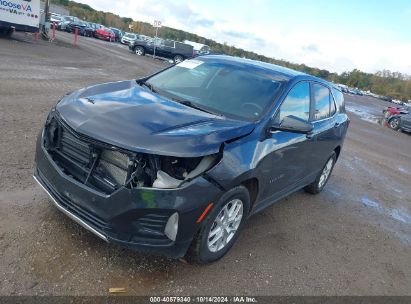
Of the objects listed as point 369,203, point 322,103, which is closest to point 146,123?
point 322,103

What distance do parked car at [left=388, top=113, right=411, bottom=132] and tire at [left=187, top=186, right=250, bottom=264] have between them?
20101mm

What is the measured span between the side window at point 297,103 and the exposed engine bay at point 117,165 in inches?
52.7

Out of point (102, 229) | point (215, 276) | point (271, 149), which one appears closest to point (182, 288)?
point (215, 276)

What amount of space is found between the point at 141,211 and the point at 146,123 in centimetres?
77

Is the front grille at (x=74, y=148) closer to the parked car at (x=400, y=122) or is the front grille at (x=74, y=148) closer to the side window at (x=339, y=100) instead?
the side window at (x=339, y=100)

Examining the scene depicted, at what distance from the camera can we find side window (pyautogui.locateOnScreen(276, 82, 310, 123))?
4227 mm

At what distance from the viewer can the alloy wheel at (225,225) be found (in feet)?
11.5

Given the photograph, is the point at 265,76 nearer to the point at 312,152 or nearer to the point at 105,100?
the point at 312,152

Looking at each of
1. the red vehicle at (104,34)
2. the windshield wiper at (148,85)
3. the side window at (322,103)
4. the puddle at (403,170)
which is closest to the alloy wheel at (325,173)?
the side window at (322,103)

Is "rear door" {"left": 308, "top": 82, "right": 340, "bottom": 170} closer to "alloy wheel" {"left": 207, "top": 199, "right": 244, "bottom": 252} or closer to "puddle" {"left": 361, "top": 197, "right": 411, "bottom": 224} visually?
"puddle" {"left": 361, "top": 197, "right": 411, "bottom": 224}

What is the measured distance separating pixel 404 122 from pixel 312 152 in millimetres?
18580

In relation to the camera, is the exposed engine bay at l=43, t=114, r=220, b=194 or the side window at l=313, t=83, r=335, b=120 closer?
the exposed engine bay at l=43, t=114, r=220, b=194

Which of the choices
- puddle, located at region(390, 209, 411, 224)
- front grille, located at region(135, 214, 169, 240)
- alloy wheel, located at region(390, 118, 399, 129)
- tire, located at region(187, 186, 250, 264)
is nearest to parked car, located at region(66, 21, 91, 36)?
alloy wheel, located at region(390, 118, 399, 129)

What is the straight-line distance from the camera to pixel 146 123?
3.28m
